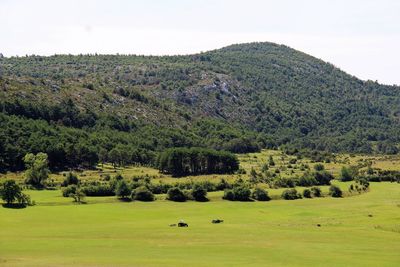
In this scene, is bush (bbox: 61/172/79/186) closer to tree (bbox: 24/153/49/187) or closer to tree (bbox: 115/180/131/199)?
tree (bbox: 24/153/49/187)

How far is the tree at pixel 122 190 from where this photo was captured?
16138cm

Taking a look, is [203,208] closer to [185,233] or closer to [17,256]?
[185,233]

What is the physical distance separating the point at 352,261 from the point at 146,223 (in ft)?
163

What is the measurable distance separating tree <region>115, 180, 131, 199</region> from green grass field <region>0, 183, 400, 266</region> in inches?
120

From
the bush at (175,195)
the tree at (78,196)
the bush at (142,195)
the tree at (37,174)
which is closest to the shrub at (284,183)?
the bush at (175,195)

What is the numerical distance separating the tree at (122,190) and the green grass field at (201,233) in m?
3.06

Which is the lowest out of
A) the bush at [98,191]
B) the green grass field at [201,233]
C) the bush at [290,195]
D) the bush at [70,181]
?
the green grass field at [201,233]

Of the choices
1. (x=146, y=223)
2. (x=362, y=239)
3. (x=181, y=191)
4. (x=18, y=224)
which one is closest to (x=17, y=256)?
(x=18, y=224)

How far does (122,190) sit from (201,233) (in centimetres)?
5271

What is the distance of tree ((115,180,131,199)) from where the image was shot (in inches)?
6353

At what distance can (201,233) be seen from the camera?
4432 inches

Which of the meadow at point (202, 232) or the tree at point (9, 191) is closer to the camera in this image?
the meadow at point (202, 232)

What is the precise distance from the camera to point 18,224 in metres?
117

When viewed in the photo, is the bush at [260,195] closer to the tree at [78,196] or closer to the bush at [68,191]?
the tree at [78,196]
